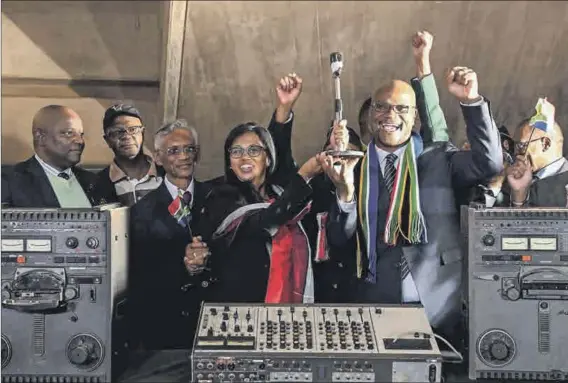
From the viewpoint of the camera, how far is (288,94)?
2.77m

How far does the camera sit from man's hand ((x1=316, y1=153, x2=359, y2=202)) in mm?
2625

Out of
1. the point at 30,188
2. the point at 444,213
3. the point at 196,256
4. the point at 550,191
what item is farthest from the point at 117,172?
the point at 550,191

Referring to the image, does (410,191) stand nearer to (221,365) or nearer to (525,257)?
(525,257)

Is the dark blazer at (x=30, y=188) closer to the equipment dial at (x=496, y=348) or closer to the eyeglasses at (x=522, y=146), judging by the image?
the equipment dial at (x=496, y=348)

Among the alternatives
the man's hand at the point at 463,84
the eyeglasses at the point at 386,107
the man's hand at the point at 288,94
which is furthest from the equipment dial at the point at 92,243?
the man's hand at the point at 463,84

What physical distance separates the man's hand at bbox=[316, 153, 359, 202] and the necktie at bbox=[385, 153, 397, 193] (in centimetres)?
13

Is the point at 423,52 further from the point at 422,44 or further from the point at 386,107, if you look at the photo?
the point at 386,107

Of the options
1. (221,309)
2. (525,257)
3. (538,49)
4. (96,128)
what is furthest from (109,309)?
(538,49)

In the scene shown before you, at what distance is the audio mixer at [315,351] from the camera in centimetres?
218

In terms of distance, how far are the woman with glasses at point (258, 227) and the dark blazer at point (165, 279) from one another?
3.2 inches

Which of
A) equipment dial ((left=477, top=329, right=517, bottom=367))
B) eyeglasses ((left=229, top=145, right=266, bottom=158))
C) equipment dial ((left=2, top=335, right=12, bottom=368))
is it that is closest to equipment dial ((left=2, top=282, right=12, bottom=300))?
equipment dial ((left=2, top=335, right=12, bottom=368))

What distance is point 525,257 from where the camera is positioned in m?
2.34

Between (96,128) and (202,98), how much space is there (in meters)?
0.43

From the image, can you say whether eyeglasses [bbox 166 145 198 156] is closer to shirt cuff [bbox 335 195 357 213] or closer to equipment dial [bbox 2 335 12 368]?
shirt cuff [bbox 335 195 357 213]
